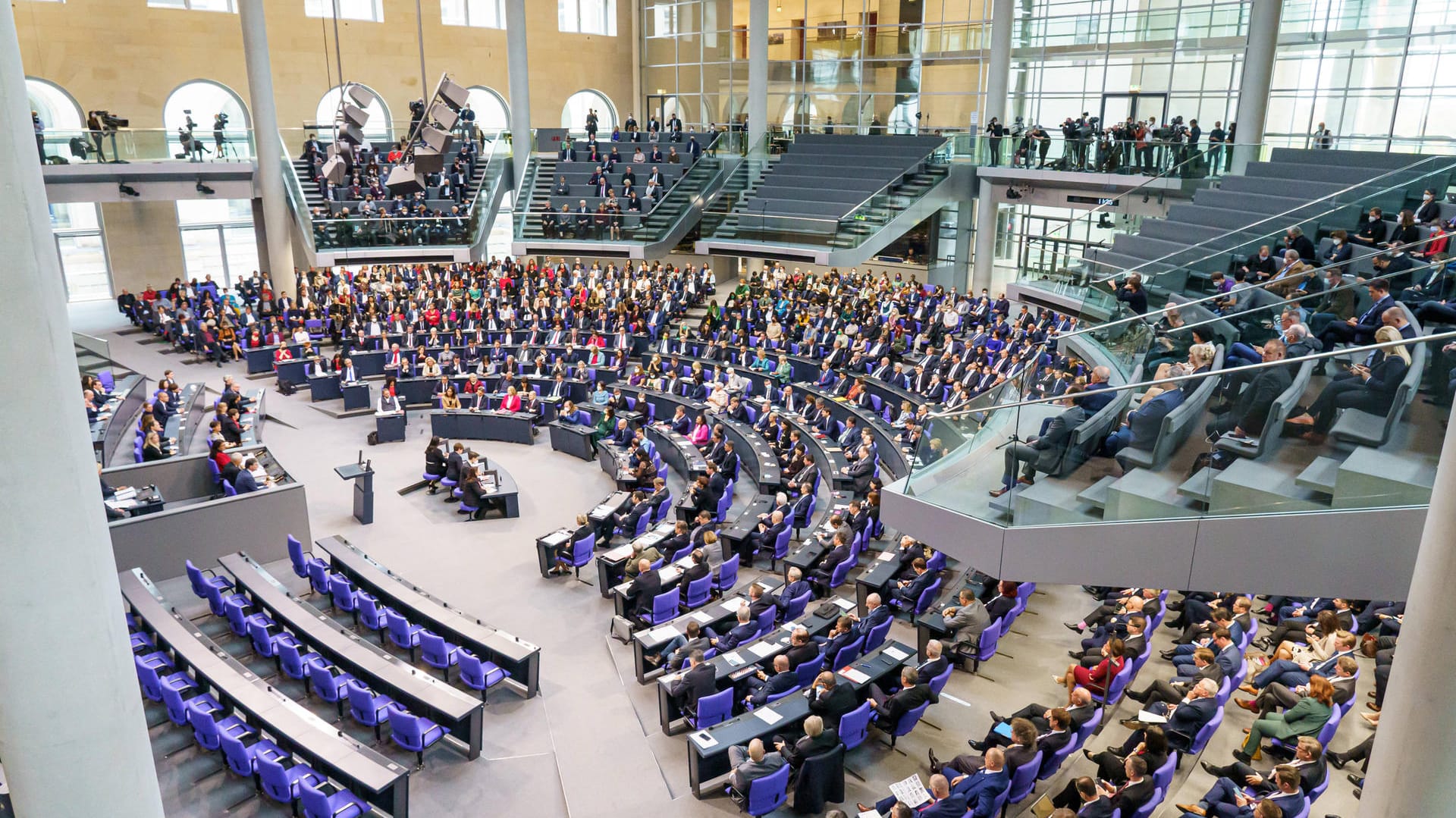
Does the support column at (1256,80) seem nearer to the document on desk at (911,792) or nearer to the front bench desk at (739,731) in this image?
the front bench desk at (739,731)

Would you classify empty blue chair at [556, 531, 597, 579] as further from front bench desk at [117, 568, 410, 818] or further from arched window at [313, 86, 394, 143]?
arched window at [313, 86, 394, 143]

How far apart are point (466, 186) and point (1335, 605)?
26.2m

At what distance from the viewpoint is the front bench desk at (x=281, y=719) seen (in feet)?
25.5

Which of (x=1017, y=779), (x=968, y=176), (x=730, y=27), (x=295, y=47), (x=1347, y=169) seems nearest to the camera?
(x=1017, y=779)

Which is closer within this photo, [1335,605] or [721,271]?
[1335,605]

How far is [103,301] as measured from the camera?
30.5 metres

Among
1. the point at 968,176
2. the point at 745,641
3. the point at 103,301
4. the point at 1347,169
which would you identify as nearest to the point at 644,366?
the point at 968,176

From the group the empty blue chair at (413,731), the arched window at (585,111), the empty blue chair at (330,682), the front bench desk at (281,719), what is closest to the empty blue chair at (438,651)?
the empty blue chair at (330,682)

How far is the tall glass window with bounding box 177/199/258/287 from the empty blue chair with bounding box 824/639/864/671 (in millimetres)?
28979

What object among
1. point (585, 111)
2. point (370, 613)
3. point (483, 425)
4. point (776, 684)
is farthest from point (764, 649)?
point (585, 111)

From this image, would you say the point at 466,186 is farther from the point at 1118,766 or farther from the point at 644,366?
the point at 1118,766

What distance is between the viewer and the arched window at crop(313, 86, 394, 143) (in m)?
32.3

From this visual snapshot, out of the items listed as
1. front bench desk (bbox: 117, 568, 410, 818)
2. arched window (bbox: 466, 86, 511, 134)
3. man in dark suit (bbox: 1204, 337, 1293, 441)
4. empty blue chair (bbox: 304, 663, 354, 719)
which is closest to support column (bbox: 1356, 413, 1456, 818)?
man in dark suit (bbox: 1204, 337, 1293, 441)

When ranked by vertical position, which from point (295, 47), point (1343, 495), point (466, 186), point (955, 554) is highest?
point (295, 47)
